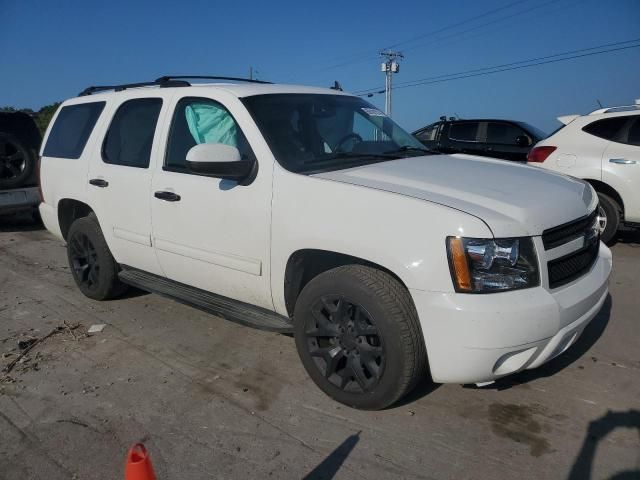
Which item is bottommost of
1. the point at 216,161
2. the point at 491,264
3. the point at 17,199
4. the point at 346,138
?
the point at 17,199

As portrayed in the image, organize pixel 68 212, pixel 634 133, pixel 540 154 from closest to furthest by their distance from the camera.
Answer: pixel 68 212, pixel 634 133, pixel 540 154

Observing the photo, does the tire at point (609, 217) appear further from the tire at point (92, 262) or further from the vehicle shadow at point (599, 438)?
the tire at point (92, 262)

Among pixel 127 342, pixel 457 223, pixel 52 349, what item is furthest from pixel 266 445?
pixel 52 349

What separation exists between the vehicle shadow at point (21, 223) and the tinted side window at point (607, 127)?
28.9ft

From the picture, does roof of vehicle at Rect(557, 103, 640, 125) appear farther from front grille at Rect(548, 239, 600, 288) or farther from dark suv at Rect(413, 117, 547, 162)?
front grille at Rect(548, 239, 600, 288)

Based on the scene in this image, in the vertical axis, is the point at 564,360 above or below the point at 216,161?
below

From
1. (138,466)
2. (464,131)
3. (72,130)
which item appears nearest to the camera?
(138,466)

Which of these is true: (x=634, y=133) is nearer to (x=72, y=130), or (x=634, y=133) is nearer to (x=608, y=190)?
(x=608, y=190)

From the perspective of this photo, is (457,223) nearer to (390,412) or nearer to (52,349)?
(390,412)

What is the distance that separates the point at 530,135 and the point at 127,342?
8.08m

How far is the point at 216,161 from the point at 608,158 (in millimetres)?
5257

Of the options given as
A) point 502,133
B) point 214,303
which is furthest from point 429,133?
point 214,303

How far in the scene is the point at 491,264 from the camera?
98.4 inches

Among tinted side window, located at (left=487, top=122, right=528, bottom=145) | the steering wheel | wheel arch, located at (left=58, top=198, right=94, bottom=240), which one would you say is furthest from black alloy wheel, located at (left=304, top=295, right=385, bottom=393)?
tinted side window, located at (left=487, top=122, right=528, bottom=145)
